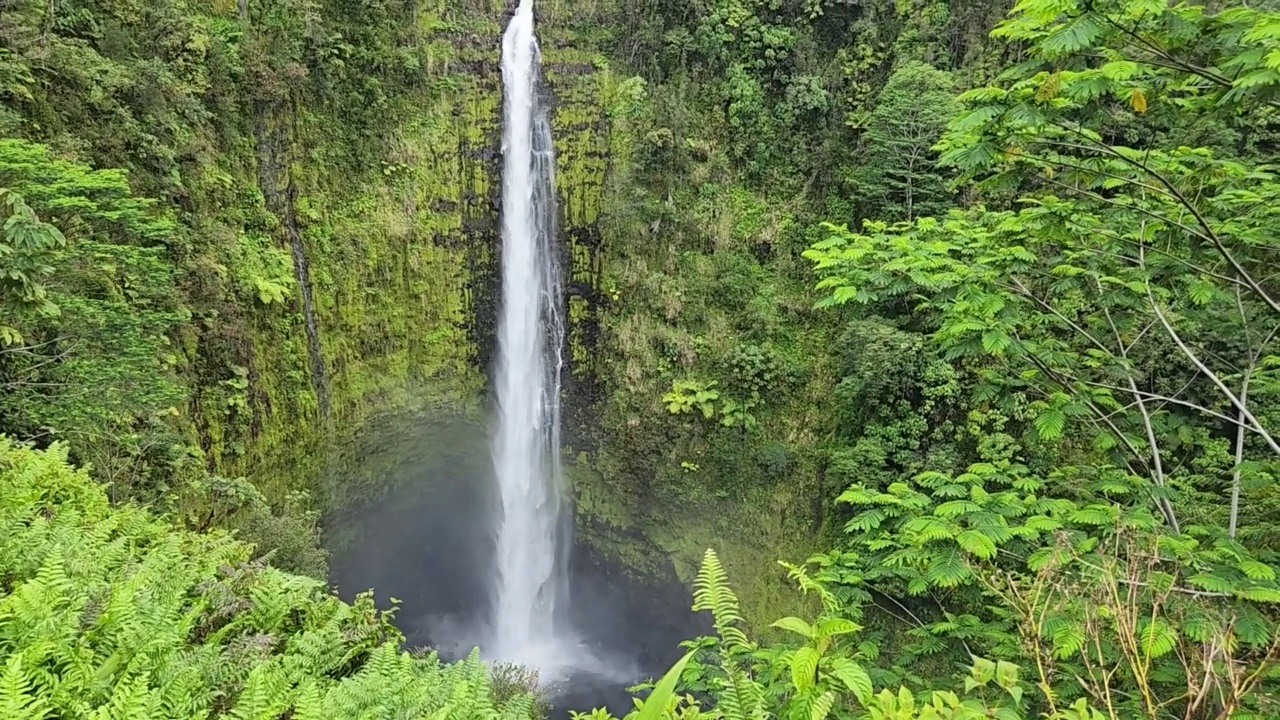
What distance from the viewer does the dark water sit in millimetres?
13234

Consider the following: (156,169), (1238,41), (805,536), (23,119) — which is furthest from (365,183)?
(1238,41)

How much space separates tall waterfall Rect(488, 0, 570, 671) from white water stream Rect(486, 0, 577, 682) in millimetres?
22

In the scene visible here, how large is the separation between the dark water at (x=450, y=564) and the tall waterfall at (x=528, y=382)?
1.89 feet

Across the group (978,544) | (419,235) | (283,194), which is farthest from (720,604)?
(419,235)

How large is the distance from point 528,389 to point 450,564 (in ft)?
15.4

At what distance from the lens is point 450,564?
1489 cm

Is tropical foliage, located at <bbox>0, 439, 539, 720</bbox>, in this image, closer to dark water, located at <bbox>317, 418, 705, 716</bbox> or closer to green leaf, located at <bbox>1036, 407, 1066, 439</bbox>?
green leaf, located at <bbox>1036, 407, 1066, 439</bbox>

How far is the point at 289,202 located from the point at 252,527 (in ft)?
20.5

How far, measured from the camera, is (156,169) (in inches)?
352

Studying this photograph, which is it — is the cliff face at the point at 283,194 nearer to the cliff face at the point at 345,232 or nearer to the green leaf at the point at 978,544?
the cliff face at the point at 345,232

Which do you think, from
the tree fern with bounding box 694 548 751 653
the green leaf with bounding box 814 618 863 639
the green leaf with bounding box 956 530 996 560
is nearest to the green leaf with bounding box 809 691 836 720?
the green leaf with bounding box 814 618 863 639

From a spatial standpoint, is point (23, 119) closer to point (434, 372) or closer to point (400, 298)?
point (400, 298)

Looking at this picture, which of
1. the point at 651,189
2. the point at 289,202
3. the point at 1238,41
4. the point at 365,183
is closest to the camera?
the point at 1238,41

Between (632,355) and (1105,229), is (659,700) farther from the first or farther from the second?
(632,355)
